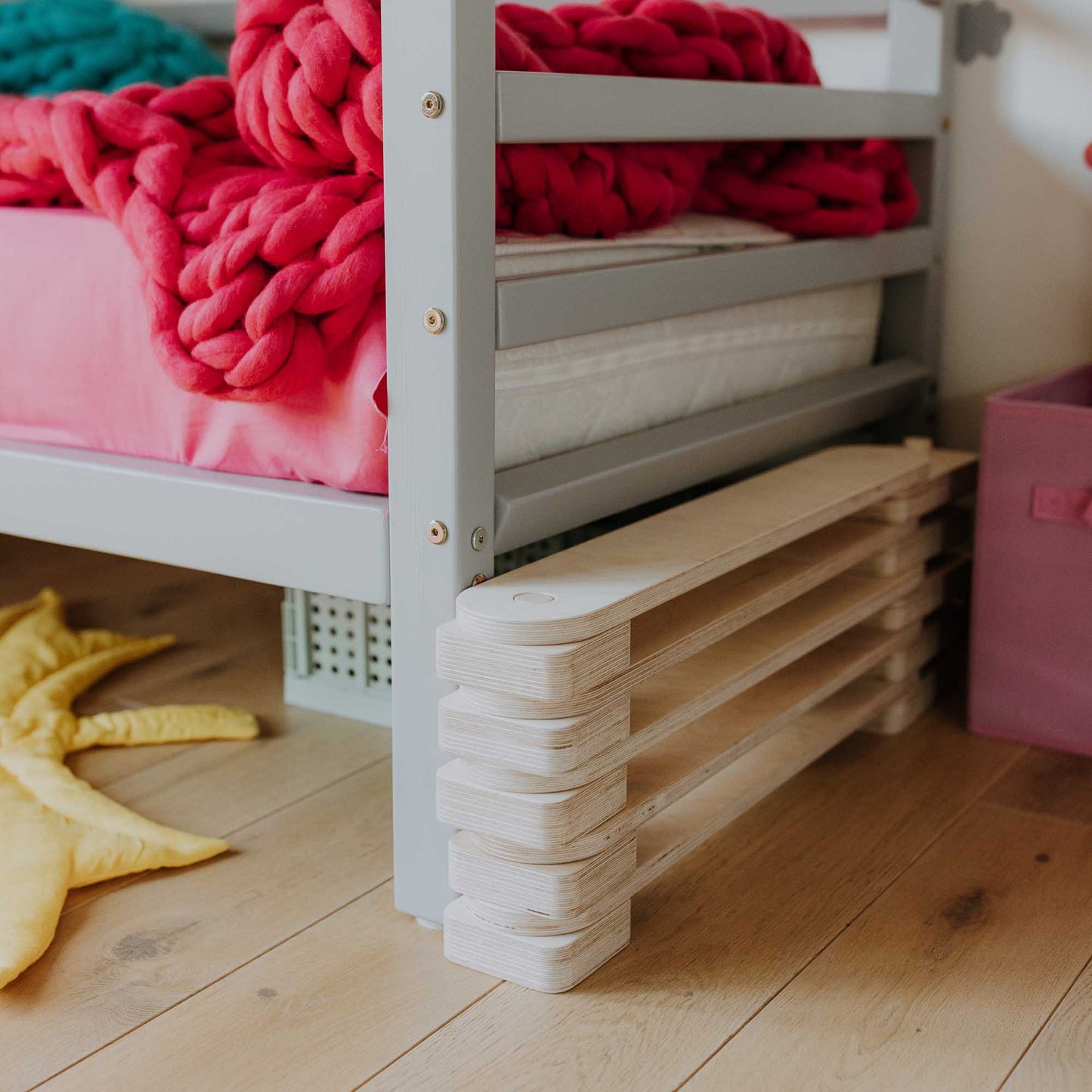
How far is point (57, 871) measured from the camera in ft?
3.84

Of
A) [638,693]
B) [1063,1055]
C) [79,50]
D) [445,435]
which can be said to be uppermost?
[79,50]

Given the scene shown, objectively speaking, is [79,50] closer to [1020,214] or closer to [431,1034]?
[1020,214]

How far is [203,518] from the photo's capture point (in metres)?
1.18

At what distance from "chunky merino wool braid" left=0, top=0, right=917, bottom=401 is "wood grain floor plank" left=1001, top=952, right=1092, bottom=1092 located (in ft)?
2.37

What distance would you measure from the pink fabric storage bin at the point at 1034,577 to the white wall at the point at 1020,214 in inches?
11.2

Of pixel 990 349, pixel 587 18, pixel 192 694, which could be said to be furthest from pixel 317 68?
pixel 990 349

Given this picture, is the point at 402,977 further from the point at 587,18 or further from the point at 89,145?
the point at 587,18

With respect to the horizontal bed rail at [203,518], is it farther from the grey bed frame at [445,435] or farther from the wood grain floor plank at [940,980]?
the wood grain floor plank at [940,980]

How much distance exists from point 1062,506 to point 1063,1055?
2.12 feet

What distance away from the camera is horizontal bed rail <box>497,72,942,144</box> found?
1.05 meters

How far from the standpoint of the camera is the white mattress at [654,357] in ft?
3.73

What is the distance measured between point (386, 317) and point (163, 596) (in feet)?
3.58

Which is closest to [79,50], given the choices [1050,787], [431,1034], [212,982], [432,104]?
[432,104]

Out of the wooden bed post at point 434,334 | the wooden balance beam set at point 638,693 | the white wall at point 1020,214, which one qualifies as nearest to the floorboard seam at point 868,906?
the wooden balance beam set at point 638,693
